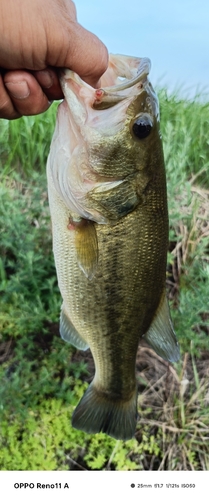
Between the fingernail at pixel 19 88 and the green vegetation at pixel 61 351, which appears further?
the green vegetation at pixel 61 351

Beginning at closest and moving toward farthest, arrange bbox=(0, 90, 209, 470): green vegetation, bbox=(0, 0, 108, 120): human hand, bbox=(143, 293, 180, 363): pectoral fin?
1. bbox=(0, 0, 108, 120): human hand
2. bbox=(143, 293, 180, 363): pectoral fin
3. bbox=(0, 90, 209, 470): green vegetation

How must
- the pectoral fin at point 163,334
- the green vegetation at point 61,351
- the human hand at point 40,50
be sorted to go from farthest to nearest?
the green vegetation at point 61,351, the pectoral fin at point 163,334, the human hand at point 40,50

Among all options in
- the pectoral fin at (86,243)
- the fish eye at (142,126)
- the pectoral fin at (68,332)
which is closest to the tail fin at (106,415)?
the pectoral fin at (68,332)

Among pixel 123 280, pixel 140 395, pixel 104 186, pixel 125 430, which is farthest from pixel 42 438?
pixel 104 186

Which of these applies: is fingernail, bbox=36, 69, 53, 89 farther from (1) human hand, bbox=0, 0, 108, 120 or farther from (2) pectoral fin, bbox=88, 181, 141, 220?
(2) pectoral fin, bbox=88, 181, 141, 220

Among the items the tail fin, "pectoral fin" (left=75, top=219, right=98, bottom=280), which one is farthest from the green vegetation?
"pectoral fin" (left=75, top=219, right=98, bottom=280)

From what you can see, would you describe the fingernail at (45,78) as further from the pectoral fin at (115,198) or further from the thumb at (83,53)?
the pectoral fin at (115,198)
